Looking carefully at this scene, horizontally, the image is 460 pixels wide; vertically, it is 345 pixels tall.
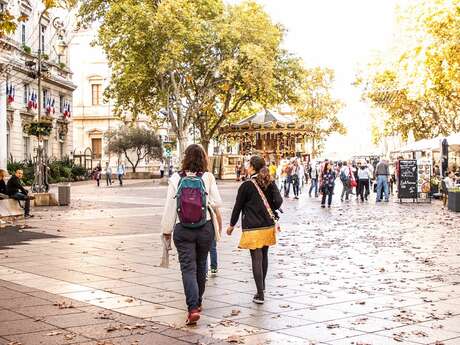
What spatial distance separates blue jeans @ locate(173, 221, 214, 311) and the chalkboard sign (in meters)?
21.4

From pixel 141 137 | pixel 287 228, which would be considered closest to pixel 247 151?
pixel 141 137

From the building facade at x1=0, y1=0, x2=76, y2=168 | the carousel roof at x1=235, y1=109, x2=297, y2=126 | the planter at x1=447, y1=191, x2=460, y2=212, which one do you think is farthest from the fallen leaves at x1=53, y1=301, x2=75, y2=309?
the carousel roof at x1=235, y1=109, x2=297, y2=126

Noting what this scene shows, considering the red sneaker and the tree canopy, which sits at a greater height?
the tree canopy

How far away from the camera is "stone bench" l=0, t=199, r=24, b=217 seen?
19906mm

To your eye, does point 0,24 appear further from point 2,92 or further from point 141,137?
point 141,137

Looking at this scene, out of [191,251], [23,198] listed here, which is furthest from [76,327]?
[23,198]

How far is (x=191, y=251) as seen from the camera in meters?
7.18

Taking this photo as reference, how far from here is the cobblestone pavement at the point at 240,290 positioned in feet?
21.9

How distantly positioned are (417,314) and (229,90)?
144ft

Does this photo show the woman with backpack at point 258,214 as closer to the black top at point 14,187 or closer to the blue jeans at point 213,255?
the blue jeans at point 213,255

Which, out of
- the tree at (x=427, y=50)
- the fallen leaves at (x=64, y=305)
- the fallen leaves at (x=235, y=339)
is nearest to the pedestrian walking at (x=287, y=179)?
the tree at (x=427, y=50)

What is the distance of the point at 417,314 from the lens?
7469 mm

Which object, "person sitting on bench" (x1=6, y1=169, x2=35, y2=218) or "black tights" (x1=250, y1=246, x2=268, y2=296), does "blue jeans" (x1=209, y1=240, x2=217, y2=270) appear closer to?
"black tights" (x1=250, y1=246, x2=268, y2=296)

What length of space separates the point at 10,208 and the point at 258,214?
13.5m
